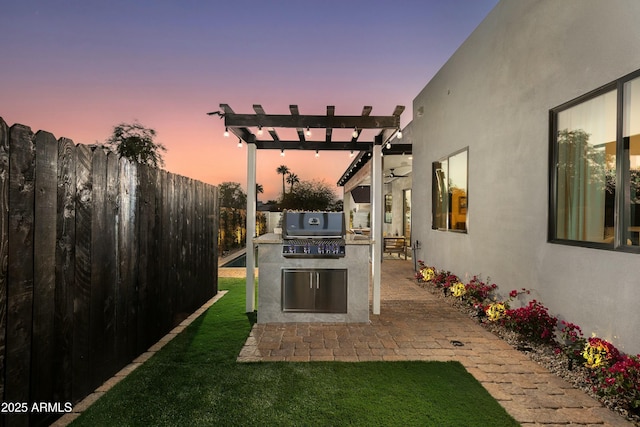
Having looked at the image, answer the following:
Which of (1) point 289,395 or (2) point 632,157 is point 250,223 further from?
(2) point 632,157

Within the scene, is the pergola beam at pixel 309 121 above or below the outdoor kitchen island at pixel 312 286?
above

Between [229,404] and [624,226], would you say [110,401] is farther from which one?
[624,226]

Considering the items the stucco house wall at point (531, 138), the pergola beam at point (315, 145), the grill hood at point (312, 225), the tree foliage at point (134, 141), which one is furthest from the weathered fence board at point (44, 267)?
the tree foliage at point (134, 141)

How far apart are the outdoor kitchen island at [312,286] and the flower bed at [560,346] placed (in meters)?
1.80

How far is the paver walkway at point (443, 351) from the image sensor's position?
258 cm

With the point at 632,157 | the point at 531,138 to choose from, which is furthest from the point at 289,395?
the point at 531,138

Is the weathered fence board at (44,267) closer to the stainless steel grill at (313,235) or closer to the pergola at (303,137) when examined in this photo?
the pergola at (303,137)

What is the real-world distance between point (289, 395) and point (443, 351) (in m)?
1.92

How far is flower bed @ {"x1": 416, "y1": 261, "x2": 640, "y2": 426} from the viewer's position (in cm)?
250

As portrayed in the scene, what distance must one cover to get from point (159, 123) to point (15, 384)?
38.4 feet

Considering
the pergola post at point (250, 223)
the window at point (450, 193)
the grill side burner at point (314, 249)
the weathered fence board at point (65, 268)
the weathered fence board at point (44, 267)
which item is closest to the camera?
the weathered fence board at point (44, 267)

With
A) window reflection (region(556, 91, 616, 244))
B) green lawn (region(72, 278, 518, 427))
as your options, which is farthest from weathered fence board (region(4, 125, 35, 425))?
window reflection (region(556, 91, 616, 244))

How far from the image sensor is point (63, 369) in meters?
2.40

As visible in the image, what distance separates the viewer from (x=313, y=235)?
4.87m
